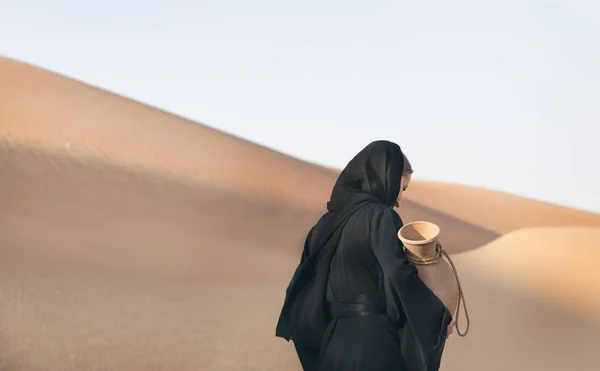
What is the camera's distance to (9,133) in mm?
13000

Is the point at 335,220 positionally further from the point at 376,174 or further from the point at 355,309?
the point at 355,309

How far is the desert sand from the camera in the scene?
298 inches

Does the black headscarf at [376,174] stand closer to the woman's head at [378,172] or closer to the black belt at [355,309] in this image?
the woman's head at [378,172]

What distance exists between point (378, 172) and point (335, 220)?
29 centimetres

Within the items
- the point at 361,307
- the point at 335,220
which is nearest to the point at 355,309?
the point at 361,307

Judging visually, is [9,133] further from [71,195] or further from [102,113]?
[102,113]

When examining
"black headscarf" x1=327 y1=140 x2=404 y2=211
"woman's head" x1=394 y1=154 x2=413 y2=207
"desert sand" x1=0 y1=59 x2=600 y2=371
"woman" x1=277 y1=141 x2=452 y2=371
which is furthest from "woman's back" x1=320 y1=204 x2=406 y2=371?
"desert sand" x1=0 y1=59 x2=600 y2=371

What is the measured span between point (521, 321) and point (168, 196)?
6380 millimetres

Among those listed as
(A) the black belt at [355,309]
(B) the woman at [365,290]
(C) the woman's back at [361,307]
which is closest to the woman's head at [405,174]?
(B) the woman at [365,290]

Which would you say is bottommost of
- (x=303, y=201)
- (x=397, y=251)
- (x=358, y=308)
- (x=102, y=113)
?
(x=303, y=201)

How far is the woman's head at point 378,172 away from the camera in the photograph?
316cm

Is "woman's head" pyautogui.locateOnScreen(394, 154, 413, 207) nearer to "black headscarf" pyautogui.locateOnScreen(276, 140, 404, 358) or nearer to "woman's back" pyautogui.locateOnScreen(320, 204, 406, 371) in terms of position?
"black headscarf" pyautogui.locateOnScreen(276, 140, 404, 358)

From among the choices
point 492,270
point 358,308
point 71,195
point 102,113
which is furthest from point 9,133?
point 358,308

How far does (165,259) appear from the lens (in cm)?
1033
